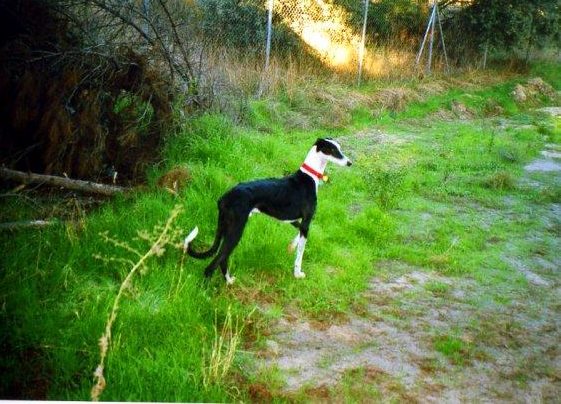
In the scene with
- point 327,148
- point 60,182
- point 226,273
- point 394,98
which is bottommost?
point 226,273

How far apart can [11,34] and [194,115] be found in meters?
1.92

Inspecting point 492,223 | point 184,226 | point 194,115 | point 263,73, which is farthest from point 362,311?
point 263,73

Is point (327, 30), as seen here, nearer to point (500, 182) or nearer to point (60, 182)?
point (500, 182)

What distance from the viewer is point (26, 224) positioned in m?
3.07

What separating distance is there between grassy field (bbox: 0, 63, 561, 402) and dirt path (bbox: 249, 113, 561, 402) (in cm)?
2

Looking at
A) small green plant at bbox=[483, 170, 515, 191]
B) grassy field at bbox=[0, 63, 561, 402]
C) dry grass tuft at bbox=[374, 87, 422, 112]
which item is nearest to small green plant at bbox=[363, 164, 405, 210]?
grassy field at bbox=[0, 63, 561, 402]

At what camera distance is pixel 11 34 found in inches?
137

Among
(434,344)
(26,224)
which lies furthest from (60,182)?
(434,344)

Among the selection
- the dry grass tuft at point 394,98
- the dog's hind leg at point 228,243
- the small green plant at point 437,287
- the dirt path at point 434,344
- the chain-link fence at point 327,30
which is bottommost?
the small green plant at point 437,287

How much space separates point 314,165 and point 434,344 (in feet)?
4.96

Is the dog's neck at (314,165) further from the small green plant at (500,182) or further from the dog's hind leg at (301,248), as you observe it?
the small green plant at (500,182)

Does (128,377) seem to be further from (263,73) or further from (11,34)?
(263,73)

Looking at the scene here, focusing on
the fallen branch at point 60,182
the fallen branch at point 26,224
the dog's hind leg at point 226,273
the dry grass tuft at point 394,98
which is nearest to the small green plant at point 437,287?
the dog's hind leg at point 226,273

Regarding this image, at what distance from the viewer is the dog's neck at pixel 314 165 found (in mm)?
3613
